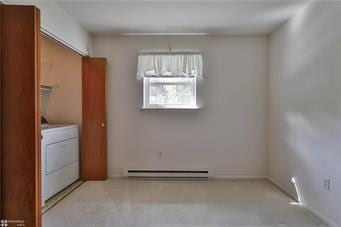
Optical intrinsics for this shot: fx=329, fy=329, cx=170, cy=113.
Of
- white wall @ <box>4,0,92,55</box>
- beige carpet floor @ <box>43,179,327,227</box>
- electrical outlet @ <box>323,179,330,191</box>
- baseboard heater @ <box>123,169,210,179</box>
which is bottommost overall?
beige carpet floor @ <box>43,179,327,227</box>

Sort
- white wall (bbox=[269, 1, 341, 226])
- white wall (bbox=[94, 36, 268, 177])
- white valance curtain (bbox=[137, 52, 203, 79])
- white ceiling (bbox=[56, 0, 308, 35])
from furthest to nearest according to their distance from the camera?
white wall (bbox=[94, 36, 268, 177]), white valance curtain (bbox=[137, 52, 203, 79]), white ceiling (bbox=[56, 0, 308, 35]), white wall (bbox=[269, 1, 341, 226])

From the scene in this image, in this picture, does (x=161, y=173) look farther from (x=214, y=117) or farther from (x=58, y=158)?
(x=58, y=158)

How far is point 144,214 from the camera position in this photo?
338cm

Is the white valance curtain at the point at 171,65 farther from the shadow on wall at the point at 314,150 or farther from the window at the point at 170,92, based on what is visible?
the shadow on wall at the point at 314,150

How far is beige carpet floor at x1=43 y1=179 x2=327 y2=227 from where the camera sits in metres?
3.18

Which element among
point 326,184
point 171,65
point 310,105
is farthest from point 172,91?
point 326,184

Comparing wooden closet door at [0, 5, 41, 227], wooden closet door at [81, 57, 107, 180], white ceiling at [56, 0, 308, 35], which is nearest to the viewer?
wooden closet door at [0, 5, 41, 227]

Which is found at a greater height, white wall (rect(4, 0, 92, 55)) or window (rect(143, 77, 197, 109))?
white wall (rect(4, 0, 92, 55))

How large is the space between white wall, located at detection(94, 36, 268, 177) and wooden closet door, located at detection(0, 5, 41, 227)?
279cm

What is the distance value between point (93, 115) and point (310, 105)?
3000mm

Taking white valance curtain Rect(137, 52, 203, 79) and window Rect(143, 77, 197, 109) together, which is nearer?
white valance curtain Rect(137, 52, 203, 79)

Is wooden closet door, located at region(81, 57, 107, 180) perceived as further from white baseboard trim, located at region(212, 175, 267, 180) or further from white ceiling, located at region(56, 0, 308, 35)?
white baseboard trim, located at region(212, 175, 267, 180)

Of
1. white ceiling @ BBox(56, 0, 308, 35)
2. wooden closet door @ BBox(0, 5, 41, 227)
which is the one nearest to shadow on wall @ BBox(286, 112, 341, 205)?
white ceiling @ BBox(56, 0, 308, 35)

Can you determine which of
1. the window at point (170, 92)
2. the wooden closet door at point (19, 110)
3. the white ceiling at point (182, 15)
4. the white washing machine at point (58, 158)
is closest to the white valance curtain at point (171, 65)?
the window at point (170, 92)
